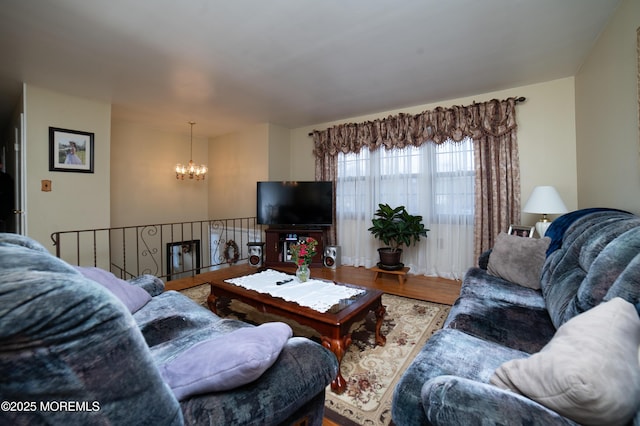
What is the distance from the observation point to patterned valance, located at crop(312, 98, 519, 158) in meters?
3.35

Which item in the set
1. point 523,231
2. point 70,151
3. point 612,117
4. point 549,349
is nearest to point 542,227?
point 523,231

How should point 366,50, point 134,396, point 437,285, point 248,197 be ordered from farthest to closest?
point 248,197 → point 437,285 → point 366,50 → point 134,396

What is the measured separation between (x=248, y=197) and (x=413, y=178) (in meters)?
2.88

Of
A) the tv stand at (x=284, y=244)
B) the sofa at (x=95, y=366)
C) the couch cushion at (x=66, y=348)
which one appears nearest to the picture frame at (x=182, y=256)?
the tv stand at (x=284, y=244)

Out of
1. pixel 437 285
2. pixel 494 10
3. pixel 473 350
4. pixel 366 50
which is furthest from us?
pixel 437 285

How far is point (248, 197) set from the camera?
5.11m

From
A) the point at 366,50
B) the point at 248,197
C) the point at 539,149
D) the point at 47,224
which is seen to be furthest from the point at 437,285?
the point at 47,224

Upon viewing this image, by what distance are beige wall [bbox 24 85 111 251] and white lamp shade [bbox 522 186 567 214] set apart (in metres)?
4.98

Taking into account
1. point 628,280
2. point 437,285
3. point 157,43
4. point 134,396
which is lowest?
point 437,285

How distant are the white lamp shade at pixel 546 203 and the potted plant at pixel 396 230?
4.02ft

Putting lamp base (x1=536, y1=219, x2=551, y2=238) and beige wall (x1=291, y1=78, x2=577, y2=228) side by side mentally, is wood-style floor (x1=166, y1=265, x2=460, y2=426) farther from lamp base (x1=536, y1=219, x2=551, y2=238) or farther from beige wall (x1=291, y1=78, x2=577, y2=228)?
beige wall (x1=291, y1=78, x2=577, y2=228)

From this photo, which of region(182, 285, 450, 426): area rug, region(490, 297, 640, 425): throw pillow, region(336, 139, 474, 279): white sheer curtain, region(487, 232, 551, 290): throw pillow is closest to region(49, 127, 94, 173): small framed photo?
region(182, 285, 450, 426): area rug

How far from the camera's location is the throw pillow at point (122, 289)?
5.11 ft

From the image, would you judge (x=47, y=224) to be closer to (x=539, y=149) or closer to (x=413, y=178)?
(x=413, y=178)
